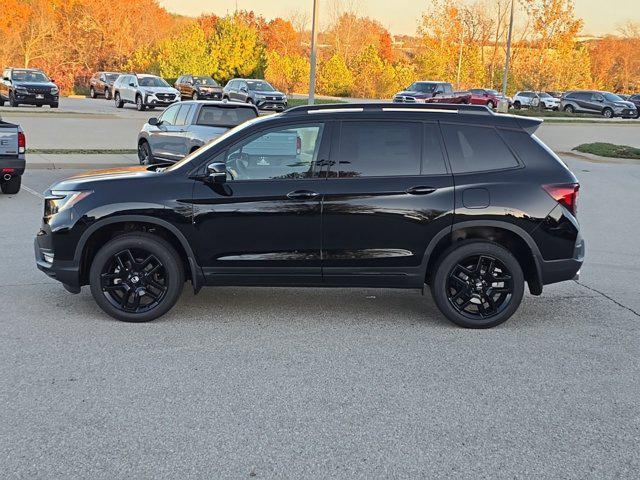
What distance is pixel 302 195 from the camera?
19.5ft

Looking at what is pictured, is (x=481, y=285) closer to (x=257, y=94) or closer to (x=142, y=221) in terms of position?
(x=142, y=221)

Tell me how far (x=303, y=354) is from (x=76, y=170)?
1204 cm

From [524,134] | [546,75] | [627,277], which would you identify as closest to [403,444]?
[524,134]

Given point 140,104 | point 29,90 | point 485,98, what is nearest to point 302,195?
point 140,104

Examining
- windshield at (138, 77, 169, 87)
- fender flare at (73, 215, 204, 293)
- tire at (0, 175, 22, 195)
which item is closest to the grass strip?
tire at (0, 175, 22, 195)

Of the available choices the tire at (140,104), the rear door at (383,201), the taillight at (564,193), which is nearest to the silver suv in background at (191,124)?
the rear door at (383,201)

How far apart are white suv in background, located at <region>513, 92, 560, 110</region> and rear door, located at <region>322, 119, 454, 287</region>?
1983 inches

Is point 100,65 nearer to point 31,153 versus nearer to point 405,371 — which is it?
point 31,153

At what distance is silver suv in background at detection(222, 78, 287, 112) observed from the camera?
131 ft

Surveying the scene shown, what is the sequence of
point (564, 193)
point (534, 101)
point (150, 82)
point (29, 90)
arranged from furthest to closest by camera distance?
point (534, 101)
point (150, 82)
point (29, 90)
point (564, 193)

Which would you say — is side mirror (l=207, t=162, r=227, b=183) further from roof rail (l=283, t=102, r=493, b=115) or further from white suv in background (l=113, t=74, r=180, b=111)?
white suv in background (l=113, t=74, r=180, b=111)

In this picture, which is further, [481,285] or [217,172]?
[481,285]

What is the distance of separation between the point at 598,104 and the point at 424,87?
538 inches

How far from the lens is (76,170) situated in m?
16.0
